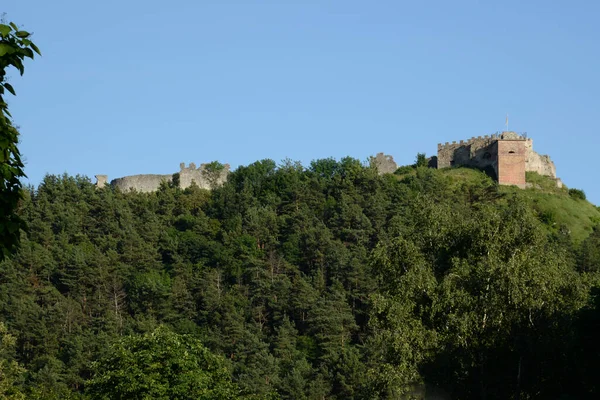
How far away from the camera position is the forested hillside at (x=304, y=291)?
32.1 m

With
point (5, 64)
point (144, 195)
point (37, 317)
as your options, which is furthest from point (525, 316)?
point (144, 195)

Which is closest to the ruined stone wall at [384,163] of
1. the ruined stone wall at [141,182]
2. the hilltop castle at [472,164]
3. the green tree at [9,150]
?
the hilltop castle at [472,164]

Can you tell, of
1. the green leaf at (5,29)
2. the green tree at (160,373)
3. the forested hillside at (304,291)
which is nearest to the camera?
the green leaf at (5,29)

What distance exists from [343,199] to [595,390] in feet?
190

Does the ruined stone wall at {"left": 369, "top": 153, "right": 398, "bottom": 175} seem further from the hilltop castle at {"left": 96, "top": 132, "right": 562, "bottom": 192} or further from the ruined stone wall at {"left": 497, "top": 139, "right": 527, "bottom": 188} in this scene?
the ruined stone wall at {"left": 497, "top": 139, "right": 527, "bottom": 188}

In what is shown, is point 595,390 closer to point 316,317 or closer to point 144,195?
point 316,317

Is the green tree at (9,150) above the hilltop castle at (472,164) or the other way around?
the other way around

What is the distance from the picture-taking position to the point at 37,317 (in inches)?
2746

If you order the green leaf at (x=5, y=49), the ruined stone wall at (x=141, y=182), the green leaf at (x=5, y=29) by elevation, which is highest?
the ruined stone wall at (x=141, y=182)

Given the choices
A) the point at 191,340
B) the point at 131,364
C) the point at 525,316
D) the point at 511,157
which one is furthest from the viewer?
the point at 511,157

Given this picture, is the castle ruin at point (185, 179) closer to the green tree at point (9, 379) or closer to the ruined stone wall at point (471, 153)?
the ruined stone wall at point (471, 153)

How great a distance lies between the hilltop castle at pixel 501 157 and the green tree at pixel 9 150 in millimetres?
70801

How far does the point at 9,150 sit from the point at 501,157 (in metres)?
72.1

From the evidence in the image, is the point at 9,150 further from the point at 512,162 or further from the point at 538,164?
the point at 538,164
